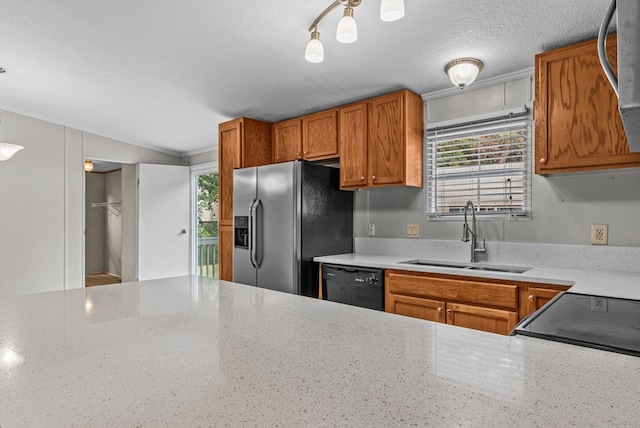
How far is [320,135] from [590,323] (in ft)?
9.08

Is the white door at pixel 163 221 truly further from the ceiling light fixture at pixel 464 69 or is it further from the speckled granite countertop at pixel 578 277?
the ceiling light fixture at pixel 464 69

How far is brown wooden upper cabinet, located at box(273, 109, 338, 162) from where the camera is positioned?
352 centimetres

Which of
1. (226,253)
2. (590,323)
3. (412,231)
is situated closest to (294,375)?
(590,323)

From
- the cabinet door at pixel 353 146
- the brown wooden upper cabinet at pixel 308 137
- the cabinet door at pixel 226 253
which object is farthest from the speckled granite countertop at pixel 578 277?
the cabinet door at pixel 226 253

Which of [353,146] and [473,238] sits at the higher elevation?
[353,146]

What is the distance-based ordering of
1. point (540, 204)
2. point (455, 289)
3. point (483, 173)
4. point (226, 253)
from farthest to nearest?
1. point (226, 253)
2. point (483, 173)
3. point (540, 204)
4. point (455, 289)

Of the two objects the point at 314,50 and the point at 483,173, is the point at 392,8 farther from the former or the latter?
the point at 483,173

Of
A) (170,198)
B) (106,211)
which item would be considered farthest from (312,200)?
(106,211)

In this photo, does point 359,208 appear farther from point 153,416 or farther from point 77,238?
point 77,238

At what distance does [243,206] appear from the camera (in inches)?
141

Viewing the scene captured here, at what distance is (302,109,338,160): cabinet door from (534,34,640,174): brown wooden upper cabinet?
1.64 meters

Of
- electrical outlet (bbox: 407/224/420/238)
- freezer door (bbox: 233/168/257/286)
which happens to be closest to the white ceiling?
freezer door (bbox: 233/168/257/286)

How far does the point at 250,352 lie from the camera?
32.9 inches

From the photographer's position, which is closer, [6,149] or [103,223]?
[6,149]
